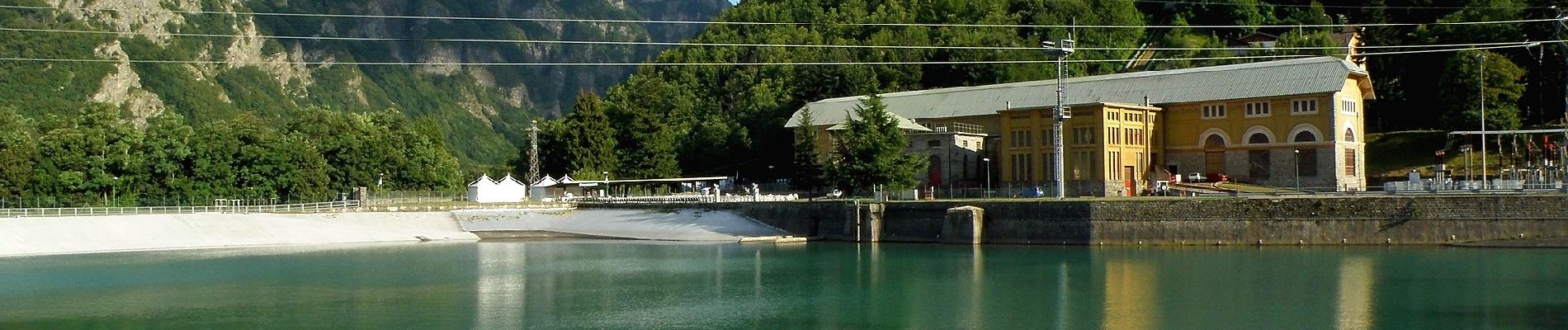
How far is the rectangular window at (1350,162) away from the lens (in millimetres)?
63394

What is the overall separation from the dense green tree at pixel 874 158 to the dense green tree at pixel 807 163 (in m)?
5.16

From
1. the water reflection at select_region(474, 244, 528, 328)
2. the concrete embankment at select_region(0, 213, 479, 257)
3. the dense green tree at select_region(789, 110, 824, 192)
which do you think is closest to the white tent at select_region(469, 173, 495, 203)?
the concrete embankment at select_region(0, 213, 479, 257)

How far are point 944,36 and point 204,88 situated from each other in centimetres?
9238

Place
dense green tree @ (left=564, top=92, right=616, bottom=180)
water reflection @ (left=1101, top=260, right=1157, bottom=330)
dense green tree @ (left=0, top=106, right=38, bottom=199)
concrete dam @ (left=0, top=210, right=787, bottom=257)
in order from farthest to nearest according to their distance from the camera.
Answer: dense green tree @ (left=564, top=92, right=616, bottom=180)
dense green tree @ (left=0, top=106, right=38, bottom=199)
concrete dam @ (left=0, top=210, right=787, bottom=257)
water reflection @ (left=1101, top=260, right=1157, bottom=330)

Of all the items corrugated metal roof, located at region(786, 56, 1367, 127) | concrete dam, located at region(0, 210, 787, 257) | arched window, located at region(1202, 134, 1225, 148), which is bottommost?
concrete dam, located at region(0, 210, 787, 257)

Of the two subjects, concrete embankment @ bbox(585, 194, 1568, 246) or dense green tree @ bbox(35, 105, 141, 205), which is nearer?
concrete embankment @ bbox(585, 194, 1568, 246)

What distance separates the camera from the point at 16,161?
228 ft

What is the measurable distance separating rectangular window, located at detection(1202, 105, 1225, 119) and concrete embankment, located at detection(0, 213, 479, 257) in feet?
119

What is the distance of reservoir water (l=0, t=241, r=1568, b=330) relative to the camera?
1288 inches

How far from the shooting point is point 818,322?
32.7 metres

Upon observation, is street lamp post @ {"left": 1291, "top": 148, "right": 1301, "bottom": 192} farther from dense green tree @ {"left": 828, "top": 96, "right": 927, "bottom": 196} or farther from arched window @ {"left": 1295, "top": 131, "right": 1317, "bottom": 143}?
dense green tree @ {"left": 828, "top": 96, "right": 927, "bottom": 196}

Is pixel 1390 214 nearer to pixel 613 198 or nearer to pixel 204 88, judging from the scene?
pixel 613 198

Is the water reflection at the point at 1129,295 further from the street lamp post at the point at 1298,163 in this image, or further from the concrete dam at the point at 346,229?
the concrete dam at the point at 346,229

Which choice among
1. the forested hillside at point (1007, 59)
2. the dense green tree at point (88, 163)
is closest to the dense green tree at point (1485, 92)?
the forested hillside at point (1007, 59)
